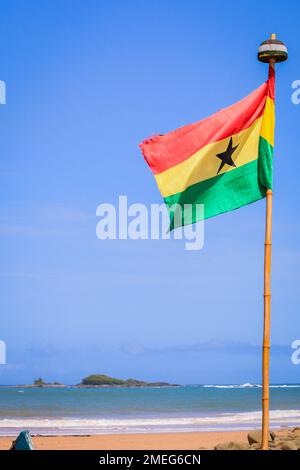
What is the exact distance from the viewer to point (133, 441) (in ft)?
77.8

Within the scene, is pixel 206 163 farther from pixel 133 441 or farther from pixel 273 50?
pixel 133 441

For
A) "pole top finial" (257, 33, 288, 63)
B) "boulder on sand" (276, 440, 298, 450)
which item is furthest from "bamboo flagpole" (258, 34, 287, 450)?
"boulder on sand" (276, 440, 298, 450)

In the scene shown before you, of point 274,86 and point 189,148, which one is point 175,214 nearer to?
point 189,148

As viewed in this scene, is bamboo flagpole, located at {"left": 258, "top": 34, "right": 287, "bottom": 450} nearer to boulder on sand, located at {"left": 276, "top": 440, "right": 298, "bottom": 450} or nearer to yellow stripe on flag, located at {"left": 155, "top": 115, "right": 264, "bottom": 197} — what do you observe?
yellow stripe on flag, located at {"left": 155, "top": 115, "right": 264, "bottom": 197}

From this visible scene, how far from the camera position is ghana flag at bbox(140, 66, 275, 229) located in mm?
10625

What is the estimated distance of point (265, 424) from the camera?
9.80 metres

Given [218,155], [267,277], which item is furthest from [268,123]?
[267,277]

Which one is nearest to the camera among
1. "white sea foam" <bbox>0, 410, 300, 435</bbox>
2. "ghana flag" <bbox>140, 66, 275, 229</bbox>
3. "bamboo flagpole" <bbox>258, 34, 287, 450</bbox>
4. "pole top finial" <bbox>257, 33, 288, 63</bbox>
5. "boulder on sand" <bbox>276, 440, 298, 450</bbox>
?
"bamboo flagpole" <bbox>258, 34, 287, 450</bbox>

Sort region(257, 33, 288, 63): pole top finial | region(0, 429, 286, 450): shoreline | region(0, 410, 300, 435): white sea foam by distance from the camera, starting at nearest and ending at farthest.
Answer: region(257, 33, 288, 63): pole top finial < region(0, 429, 286, 450): shoreline < region(0, 410, 300, 435): white sea foam

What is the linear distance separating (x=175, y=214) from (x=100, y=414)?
108 ft

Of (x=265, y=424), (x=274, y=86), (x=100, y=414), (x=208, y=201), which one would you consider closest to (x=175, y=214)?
(x=208, y=201)

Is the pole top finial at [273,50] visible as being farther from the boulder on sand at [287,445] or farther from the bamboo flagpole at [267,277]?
the boulder on sand at [287,445]

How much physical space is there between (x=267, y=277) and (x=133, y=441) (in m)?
14.9
